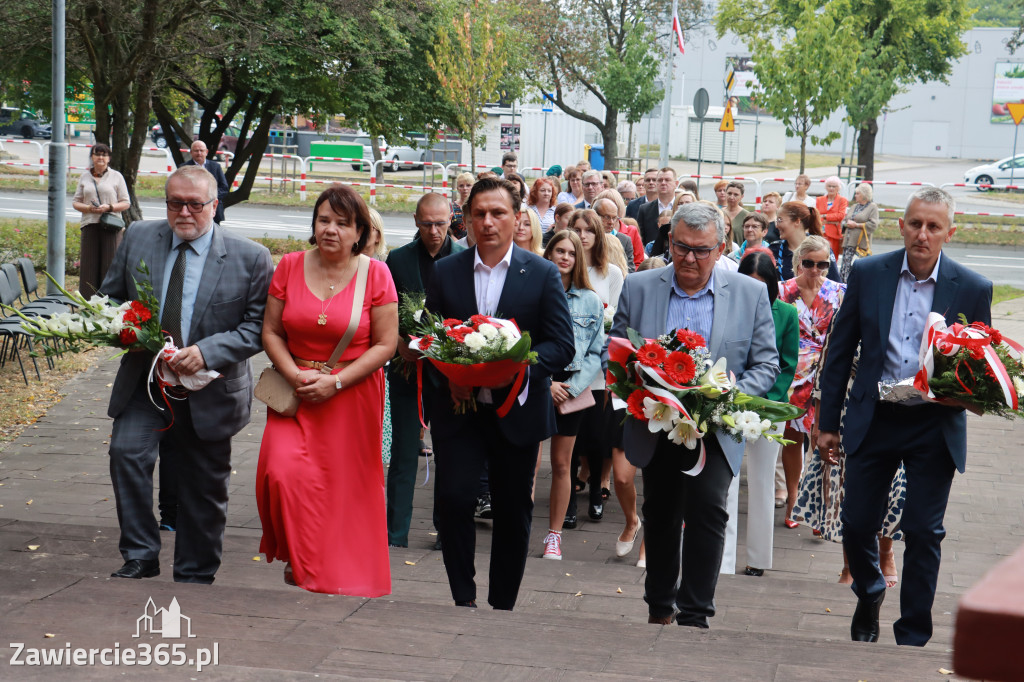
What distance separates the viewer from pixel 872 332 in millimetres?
5164

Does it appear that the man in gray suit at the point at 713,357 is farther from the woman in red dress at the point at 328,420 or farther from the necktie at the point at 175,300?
the necktie at the point at 175,300

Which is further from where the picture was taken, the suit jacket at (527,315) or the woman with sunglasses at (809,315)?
the woman with sunglasses at (809,315)

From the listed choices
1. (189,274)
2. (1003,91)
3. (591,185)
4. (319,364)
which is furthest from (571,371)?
(1003,91)

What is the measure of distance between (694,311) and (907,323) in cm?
98

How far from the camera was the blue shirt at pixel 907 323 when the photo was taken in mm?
5090

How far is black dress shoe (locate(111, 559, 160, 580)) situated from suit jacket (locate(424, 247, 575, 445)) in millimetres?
1498

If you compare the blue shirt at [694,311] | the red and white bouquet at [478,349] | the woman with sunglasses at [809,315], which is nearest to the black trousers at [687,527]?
the blue shirt at [694,311]

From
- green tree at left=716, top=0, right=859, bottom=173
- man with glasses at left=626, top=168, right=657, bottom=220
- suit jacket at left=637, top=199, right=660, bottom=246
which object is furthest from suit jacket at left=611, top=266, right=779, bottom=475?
green tree at left=716, top=0, right=859, bottom=173

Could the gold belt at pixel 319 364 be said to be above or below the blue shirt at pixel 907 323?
below

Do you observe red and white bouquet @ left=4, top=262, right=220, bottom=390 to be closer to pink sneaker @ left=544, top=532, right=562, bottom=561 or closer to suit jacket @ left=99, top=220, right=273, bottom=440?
suit jacket @ left=99, top=220, right=273, bottom=440

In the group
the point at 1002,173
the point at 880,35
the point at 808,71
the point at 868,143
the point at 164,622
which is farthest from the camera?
the point at 1002,173

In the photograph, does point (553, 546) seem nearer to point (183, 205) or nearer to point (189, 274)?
point (189, 274)

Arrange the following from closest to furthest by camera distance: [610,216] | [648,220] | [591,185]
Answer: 1. [610,216]
2. [591,185]
3. [648,220]

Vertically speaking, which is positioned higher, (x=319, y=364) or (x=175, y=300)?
(x=175, y=300)
